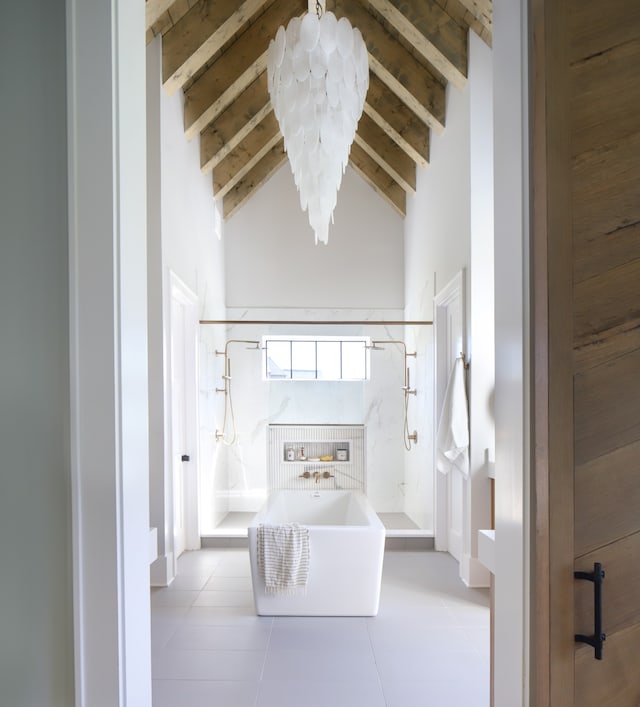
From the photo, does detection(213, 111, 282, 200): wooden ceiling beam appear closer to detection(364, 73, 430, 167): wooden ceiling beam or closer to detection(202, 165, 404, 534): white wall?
detection(202, 165, 404, 534): white wall

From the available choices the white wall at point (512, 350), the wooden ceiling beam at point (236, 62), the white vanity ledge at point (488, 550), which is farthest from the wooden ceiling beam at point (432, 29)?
the white vanity ledge at point (488, 550)

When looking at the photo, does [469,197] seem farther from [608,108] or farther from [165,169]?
[608,108]

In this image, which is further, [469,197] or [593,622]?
[469,197]

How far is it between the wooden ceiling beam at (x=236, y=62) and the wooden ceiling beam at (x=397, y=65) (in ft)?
1.40

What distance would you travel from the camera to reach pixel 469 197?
374cm

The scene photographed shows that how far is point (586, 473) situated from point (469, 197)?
9.60 feet

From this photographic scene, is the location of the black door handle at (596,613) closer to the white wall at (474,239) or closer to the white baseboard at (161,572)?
the white wall at (474,239)

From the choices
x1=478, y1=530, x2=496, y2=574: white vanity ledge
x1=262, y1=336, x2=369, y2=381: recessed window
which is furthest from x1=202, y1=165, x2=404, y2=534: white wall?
x1=478, y1=530, x2=496, y2=574: white vanity ledge

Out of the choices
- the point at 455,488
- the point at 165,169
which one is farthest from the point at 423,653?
the point at 165,169

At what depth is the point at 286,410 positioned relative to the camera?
5680 millimetres

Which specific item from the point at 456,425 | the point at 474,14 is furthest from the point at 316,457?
the point at 474,14

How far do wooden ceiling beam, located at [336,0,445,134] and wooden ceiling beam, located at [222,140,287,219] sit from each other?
1987mm

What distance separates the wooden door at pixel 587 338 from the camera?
112 centimetres

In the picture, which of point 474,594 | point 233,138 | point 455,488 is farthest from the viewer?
point 233,138
